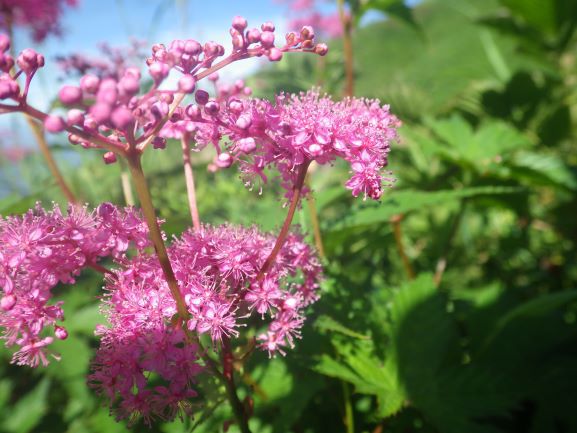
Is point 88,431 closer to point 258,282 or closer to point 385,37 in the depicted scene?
point 258,282

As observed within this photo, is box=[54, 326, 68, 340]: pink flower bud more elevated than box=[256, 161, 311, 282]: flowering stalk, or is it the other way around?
box=[256, 161, 311, 282]: flowering stalk

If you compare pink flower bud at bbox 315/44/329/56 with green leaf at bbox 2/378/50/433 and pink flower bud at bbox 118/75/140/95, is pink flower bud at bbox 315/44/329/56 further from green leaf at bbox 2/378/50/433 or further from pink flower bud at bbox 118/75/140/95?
green leaf at bbox 2/378/50/433

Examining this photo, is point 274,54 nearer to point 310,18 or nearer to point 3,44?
point 3,44

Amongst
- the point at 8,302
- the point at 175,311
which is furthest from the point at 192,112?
the point at 8,302

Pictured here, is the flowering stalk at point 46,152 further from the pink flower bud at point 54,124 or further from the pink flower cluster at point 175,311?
the pink flower bud at point 54,124

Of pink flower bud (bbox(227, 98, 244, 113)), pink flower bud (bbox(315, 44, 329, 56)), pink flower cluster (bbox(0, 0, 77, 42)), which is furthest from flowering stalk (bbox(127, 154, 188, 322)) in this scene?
pink flower cluster (bbox(0, 0, 77, 42))

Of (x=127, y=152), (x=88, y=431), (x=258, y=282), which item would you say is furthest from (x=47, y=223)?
(x=88, y=431)
